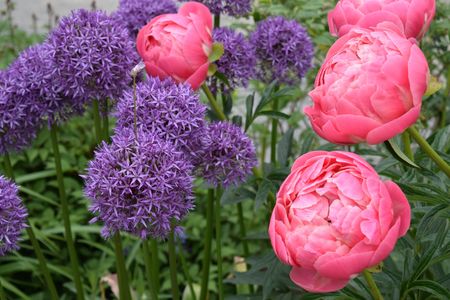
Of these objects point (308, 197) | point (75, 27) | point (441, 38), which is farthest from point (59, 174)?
point (441, 38)

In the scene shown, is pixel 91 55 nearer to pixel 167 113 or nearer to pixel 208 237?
pixel 167 113

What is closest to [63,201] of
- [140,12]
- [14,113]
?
[14,113]

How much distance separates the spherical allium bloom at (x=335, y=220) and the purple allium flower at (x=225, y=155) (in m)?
0.33

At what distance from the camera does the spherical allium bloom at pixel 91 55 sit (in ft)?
3.92

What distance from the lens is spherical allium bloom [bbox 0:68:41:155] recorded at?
1.26 metres

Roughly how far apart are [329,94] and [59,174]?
0.67 meters

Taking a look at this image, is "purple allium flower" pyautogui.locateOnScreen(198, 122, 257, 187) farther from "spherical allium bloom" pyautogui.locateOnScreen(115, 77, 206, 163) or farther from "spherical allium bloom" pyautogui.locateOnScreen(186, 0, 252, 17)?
"spherical allium bloom" pyautogui.locateOnScreen(186, 0, 252, 17)

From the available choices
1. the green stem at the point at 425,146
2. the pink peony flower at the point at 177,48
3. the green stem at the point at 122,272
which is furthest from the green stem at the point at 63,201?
the green stem at the point at 425,146

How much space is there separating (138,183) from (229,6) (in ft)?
2.15

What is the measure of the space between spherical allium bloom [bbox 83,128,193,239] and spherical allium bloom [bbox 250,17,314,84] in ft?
1.86

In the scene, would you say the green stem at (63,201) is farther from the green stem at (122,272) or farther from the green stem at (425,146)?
the green stem at (425,146)

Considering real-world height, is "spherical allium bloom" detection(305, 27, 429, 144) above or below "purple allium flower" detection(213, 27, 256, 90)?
above

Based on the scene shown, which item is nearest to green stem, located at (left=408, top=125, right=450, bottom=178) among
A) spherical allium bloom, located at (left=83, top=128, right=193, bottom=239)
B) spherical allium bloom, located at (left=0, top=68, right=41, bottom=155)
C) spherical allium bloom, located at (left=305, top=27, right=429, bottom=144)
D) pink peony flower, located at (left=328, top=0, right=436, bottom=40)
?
spherical allium bloom, located at (left=305, top=27, right=429, bottom=144)

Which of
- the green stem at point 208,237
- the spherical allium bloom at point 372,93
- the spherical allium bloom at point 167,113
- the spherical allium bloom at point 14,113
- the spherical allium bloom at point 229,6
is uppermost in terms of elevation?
the spherical allium bloom at point 372,93
